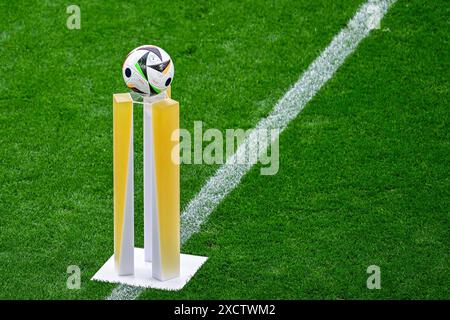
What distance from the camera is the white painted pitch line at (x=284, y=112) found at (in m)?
8.59

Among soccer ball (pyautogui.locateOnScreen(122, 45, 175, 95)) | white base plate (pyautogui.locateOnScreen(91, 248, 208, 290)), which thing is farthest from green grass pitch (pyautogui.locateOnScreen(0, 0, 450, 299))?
soccer ball (pyautogui.locateOnScreen(122, 45, 175, 95))

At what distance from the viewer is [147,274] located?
8000 millimetres

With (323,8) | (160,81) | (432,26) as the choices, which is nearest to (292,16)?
(323,8)

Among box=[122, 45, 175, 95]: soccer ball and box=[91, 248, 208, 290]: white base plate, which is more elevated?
box=[122, 45, 175, 95]: soccer ball

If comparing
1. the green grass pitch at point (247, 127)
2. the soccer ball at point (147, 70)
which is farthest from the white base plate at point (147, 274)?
the soccer ball at point (147, 70)

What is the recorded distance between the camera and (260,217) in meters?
8.57

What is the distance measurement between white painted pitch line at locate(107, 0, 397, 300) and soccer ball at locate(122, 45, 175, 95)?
138 cm

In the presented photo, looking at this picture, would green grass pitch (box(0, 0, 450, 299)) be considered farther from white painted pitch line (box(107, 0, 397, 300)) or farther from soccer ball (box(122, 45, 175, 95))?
soccer ball (box(122, 45, 175, 95))

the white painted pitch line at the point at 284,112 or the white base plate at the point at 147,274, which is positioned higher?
the white painted pitch line at the point at 284,112

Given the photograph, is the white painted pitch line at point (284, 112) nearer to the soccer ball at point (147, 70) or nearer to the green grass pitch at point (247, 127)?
the green grass pitch at point (247, 127)

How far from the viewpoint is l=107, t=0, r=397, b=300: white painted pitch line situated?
28.2 feet

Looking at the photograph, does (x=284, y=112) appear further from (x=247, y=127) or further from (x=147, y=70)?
(x=147, y=70)

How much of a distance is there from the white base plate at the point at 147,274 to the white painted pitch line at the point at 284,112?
8 cm

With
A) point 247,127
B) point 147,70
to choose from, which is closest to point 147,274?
point 147,70
